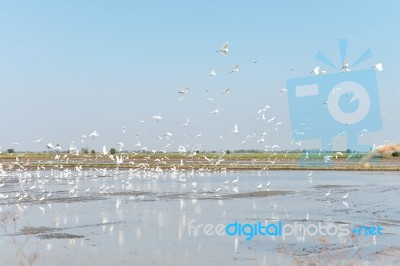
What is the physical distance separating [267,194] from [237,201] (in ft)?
14.9

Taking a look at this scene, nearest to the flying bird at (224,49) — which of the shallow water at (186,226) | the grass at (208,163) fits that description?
the shallow water at (186,226)

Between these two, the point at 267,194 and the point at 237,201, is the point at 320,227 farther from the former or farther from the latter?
the point at 267,194

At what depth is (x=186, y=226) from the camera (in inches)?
720

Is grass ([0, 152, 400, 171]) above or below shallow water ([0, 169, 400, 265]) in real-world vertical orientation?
above

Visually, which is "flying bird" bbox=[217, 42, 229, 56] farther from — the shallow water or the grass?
the grass

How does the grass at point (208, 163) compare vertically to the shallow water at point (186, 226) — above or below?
above

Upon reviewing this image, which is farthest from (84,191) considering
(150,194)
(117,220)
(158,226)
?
(158,226)

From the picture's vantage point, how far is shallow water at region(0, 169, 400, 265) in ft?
43.0

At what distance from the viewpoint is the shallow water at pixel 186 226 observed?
13.1 metres

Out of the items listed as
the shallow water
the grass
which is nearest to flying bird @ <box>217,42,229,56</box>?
the shallow water

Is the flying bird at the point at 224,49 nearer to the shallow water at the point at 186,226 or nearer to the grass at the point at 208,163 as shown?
the shallow water at the point at 186,226

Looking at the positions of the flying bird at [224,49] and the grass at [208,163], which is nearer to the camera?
the flying bird at [224,49]

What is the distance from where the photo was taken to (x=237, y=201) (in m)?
26.8

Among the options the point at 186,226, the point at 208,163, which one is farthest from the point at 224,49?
the point at 208,163
